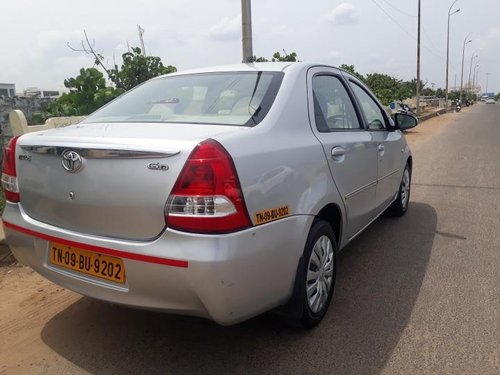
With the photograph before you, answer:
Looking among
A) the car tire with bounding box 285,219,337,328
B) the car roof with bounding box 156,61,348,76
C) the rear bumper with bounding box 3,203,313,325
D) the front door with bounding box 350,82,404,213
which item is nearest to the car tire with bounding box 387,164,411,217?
the front door with bounding box 350,82,404,213

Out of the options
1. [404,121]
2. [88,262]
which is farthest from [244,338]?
[404,121]

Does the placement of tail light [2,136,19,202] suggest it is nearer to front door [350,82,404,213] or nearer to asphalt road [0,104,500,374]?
asphalt road [0,104,500,374]

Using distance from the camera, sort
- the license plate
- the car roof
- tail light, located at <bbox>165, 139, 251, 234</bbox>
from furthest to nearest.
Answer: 1. the car roof
2. the license plate
3. tail light, located at <bbox>165, 139, 251, 234</bbox>

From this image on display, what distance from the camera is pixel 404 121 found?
4785 mm

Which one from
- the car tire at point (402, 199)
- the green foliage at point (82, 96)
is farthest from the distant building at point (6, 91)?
the car tire at point (402, 199)

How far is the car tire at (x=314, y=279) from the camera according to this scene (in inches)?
104

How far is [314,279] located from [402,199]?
2.82 m

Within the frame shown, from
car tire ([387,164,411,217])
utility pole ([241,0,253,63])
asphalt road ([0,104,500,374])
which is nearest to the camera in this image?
asphalt road ([0,104,500,374])

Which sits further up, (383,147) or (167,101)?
(167,101)

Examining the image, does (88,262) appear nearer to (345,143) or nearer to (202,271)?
(202,271)

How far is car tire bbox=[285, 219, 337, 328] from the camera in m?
2.63

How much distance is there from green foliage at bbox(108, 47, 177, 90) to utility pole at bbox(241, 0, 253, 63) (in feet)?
7.18

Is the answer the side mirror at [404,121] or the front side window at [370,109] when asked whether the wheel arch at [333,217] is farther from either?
the side mirror at [404,121]

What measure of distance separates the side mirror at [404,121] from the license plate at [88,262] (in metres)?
3.36
